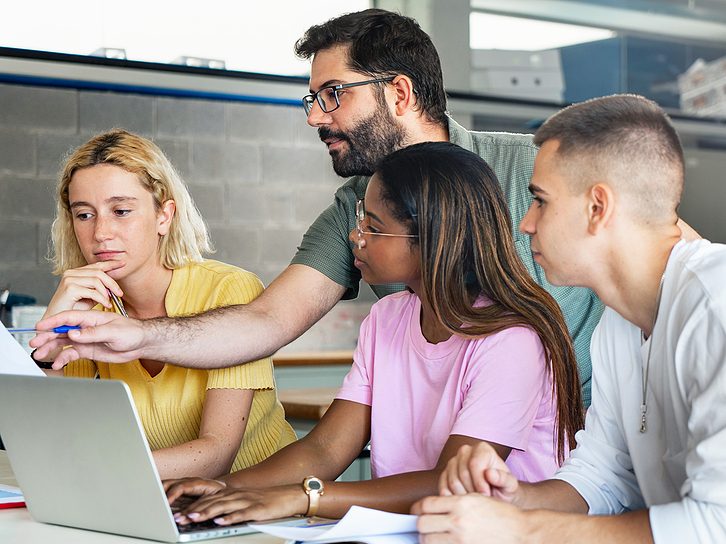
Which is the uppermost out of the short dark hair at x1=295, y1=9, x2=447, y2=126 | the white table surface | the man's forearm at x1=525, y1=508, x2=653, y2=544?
the short dark hair at x1=295, y1=9, x2=447, y2=126

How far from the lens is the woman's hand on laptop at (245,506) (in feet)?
4.42

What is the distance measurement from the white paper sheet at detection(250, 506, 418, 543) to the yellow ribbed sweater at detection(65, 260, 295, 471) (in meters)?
0.81

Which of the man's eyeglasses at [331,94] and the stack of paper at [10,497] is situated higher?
the man's eyeglasses at [331,94]

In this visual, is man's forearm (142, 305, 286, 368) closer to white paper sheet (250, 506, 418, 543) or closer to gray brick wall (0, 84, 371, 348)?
white paper sheet (250, 506, 418, 543)

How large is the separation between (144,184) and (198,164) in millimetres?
2044

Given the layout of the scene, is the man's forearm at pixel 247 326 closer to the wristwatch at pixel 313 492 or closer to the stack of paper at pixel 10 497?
the stack of paper at pixel 10 497

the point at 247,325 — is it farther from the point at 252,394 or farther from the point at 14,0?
the point at 14,0

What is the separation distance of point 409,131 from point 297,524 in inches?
41.6

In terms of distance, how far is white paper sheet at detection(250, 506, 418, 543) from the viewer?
112 cm

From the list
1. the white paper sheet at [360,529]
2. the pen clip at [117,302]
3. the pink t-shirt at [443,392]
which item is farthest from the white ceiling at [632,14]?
the white paper sheet at [360,529]

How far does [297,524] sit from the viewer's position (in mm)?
1354

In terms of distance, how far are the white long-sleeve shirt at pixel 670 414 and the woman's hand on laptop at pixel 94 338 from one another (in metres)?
0.79

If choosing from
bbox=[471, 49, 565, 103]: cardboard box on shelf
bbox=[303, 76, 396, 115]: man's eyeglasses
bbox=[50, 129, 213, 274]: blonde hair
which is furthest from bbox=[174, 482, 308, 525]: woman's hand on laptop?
bbox=[471, 49, 565, 103]: cardboard box on shelf

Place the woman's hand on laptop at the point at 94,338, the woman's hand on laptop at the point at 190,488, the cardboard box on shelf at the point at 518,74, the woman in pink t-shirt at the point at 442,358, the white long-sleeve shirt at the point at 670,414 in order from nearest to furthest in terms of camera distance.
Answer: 1. the white long-sleeve shirt at the point at 670,414
2. the woman's hand on laptop at the point at 190,488
3. the woman in pink t-shirt at the point at 442,358
4. the woman's hand on laptop at the point at 94,338
5. the cardboard box on shelf at the point at 518,74
